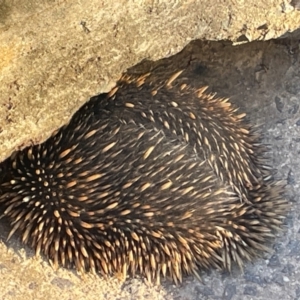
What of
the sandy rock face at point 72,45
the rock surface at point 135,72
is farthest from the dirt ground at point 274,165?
the sandy rock face at point 72,45

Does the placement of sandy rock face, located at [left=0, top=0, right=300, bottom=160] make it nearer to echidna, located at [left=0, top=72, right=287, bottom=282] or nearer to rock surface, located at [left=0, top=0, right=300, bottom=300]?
rock surface, located at [left=0, top=0, right=300, bottom=300]

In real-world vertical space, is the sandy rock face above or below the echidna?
above

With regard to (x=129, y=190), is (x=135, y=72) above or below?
above

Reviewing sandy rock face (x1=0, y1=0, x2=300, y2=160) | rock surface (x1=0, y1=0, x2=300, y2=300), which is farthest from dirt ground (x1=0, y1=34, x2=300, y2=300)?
sandy rock face (x1=0, y1=0, x2=300, y2=160)

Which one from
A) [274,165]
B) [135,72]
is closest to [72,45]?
[135,72]

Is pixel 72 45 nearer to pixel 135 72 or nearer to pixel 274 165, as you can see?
pixel 135 72
